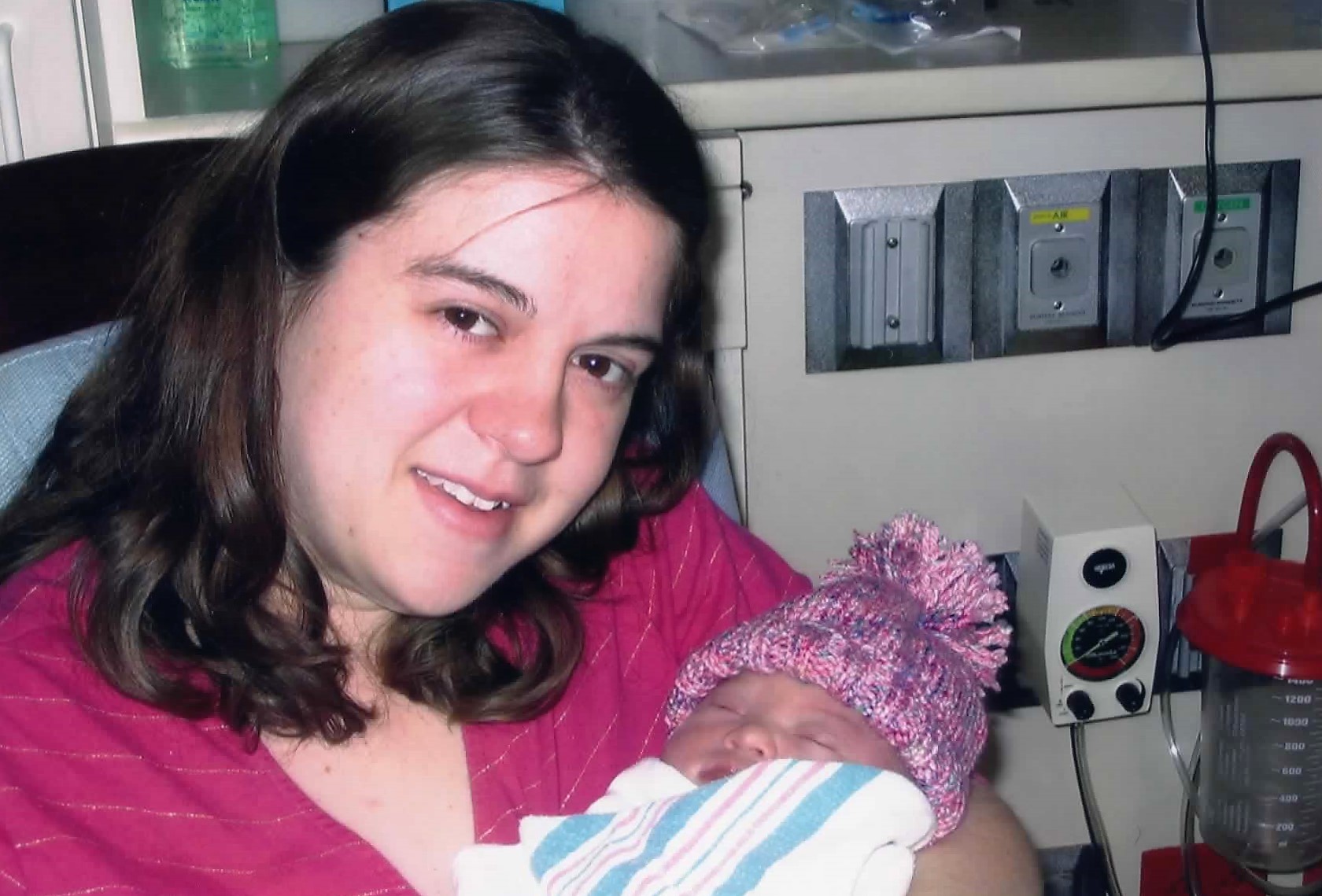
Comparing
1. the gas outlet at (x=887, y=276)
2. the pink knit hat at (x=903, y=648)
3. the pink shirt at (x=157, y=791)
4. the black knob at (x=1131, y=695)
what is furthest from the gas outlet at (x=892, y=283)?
the pink shirt at (x=157, y=791)

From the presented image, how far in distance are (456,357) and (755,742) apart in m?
0.33

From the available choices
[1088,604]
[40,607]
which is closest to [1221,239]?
[1088,604]

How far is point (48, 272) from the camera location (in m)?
1.07

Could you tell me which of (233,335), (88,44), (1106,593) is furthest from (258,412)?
(1106,593)

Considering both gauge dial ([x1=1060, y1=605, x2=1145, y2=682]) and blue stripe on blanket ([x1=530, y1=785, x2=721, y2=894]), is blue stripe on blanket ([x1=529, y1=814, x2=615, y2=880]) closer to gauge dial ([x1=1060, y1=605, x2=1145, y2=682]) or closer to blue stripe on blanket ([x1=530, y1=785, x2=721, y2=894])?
blue stripe on blanket ([x1=530, y1=785, x2=721, y2=894])

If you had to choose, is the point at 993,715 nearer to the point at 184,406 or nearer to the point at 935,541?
the point at 935,541

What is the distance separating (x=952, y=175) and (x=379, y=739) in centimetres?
75

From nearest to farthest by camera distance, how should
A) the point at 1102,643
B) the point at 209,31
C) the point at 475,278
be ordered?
the point at 475,278, the point at 209,31, the point at 1102,643

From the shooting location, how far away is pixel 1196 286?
4.63 ft

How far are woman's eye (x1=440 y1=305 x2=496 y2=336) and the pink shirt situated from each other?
301mm

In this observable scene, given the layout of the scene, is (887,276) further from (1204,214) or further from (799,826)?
(799,826)

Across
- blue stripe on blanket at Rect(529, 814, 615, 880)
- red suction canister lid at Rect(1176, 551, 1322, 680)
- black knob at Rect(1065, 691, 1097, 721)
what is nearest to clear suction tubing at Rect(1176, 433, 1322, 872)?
red suction canister lid at Rect(1176, 551, 1322, 680)

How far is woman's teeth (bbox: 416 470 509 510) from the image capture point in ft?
2.85

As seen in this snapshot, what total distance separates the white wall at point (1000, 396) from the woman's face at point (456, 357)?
486 millimetres
